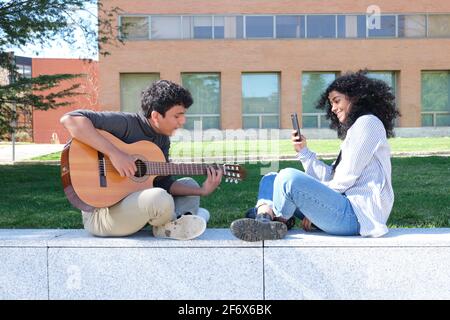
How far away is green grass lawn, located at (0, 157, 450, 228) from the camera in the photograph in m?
6.27

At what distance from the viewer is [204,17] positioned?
94.6ft

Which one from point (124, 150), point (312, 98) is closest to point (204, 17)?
point (312, 98)

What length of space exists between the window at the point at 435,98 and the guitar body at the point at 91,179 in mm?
28244

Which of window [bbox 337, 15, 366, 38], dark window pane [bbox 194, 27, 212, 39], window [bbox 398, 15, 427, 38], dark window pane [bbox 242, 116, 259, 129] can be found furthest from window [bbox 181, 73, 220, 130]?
window [bbox 398, 15, 427, 38]

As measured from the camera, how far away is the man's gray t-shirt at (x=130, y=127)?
380 cm

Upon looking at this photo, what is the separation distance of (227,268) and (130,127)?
3.70 feet

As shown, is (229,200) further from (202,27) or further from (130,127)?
(202,27)

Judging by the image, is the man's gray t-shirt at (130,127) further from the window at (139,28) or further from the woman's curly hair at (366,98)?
the window at (139,28)

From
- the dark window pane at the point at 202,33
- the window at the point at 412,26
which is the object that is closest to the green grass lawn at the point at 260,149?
the dark window pane at the point at 202,33

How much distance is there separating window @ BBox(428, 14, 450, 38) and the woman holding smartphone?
27937mm

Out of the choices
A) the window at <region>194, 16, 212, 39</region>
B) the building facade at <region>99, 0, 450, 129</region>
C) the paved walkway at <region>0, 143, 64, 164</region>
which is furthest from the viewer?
the window at <region>194, 16, 212, 39</region>

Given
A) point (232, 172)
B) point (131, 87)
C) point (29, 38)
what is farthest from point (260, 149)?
point (232, 172)

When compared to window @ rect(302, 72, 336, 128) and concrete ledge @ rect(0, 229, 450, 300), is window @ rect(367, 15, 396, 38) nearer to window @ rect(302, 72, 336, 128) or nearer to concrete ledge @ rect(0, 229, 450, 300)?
window @ rect(302, 72, 336, 128)
